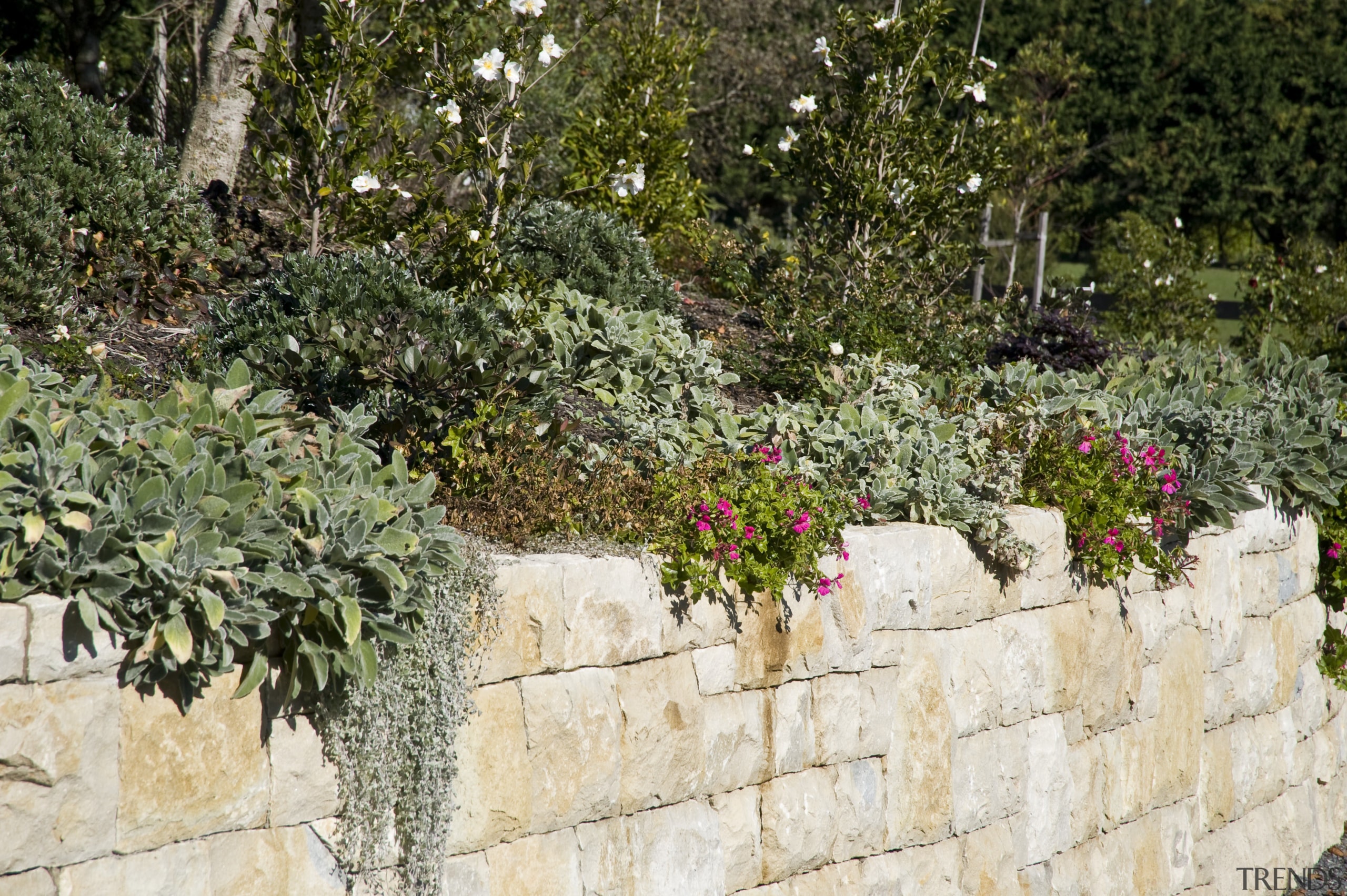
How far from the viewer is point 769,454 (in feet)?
13.8

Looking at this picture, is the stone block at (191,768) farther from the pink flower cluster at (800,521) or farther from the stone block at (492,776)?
the pink flower cluster at (800,521)

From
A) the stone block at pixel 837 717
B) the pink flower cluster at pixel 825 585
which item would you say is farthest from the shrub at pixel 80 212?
the stone block at pixel 837 717

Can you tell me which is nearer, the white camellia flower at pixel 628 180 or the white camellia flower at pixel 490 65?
the white camellia flower at pixel 490 65

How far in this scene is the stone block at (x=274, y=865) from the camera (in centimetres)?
270

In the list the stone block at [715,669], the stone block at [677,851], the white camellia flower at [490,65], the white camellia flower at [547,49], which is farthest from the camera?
the white camellia flower at [547,49]

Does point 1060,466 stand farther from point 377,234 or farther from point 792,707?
point 377,234

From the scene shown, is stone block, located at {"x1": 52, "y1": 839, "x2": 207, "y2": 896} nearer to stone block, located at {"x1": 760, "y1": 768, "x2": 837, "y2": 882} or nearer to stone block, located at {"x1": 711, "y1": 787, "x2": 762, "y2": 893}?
stone block, located at {"x1": 711, "y1": 787, "x2": 762, "y2": 893}

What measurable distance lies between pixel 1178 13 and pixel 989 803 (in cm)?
2391

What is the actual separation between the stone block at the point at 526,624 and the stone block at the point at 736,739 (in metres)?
0.63

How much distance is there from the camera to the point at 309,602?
2.80 meters

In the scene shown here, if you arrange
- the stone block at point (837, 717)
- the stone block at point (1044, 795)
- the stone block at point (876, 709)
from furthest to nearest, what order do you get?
the stone block at point (1044, 795) → the stone block at point (876, 709) → the stone block at point (837, 717)

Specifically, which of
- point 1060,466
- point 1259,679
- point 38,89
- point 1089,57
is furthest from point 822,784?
point 1089,57

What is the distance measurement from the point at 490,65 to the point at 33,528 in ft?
→ 10.1

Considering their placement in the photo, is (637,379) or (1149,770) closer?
(637,379)
